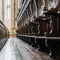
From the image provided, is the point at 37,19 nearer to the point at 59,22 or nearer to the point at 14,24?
the point at 59,22

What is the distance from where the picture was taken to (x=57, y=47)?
338 centimetres

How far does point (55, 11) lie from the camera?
2965mm

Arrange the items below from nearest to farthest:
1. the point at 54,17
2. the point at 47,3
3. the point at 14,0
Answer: the point at 54,17
the point at 47,3
the point at 14,0

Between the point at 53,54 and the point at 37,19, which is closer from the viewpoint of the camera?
the point at 53,54

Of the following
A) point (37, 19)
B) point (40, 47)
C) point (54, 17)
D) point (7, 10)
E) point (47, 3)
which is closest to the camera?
point (54, 17)

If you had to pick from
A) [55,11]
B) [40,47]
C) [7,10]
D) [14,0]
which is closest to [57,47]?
[55,11]

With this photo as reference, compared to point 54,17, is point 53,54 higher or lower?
lower

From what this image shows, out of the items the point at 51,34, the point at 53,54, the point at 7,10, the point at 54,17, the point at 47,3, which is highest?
the point at 7,10

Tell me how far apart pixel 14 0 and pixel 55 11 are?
16.5 meters

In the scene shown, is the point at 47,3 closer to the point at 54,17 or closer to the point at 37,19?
the point at 37,19

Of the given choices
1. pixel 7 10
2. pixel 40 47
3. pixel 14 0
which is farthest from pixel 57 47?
pixel 7 10

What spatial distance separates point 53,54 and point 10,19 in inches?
677

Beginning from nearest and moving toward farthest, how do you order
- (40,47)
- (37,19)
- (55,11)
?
(55,11), (37,19), (40,47)

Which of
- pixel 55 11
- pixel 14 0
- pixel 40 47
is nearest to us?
pixel 55 11
